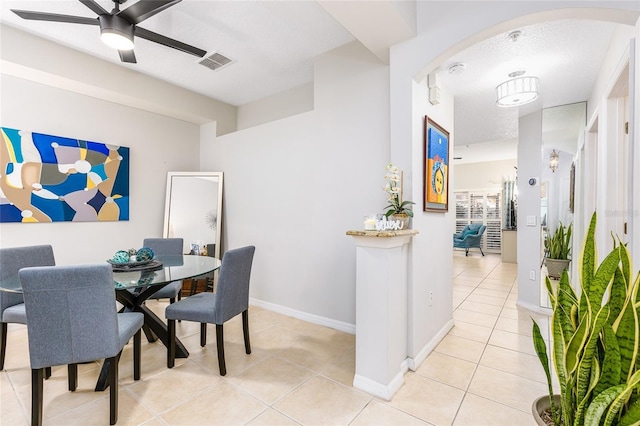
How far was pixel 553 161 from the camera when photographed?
3.52 meters

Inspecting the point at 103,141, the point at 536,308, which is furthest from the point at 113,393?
the point at 536,308

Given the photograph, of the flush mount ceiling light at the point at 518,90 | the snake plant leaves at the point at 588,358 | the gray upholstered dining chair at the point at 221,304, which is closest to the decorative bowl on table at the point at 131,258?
the gray upholstered dining chair at the point at 221,304

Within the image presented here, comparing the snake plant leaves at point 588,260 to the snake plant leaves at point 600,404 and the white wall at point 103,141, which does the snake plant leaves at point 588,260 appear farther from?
the white wall at point 103,141

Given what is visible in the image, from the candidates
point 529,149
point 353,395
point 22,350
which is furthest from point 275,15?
point 22,350

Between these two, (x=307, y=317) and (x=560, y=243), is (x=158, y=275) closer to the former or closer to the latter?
(x=307, y=317)

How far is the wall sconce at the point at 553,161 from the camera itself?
3498mm

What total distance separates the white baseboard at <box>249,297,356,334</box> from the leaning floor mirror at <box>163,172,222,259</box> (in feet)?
3.22

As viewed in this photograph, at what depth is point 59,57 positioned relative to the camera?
2.96 m

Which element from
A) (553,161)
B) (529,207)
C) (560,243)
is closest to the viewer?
(560,243)

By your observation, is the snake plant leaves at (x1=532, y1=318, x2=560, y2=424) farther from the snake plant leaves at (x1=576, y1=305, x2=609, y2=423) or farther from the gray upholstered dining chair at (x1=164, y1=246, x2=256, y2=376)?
the gray upholstered dining chair at (x1=164, y1=246, x2=256, y2=376)

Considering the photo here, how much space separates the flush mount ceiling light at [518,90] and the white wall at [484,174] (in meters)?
6.19

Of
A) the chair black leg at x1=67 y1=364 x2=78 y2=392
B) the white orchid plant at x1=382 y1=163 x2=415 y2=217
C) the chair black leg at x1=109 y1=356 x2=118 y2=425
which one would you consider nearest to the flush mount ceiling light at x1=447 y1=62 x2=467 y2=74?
the white orchid plant at x1=382 y1=163 x2=415 y2=217

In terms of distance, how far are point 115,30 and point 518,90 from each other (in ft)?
10.8

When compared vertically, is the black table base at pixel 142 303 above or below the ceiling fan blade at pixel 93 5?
below
